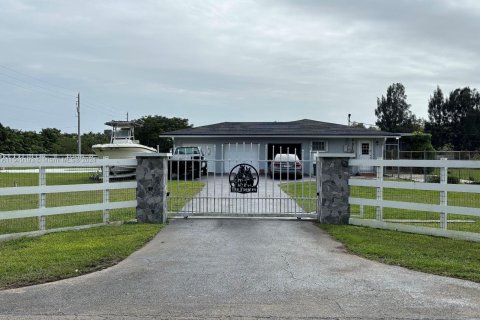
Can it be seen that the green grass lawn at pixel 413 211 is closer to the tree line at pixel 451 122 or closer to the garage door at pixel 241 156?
the garage door at pixel 241 156

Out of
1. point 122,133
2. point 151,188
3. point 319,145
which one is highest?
point 122,133

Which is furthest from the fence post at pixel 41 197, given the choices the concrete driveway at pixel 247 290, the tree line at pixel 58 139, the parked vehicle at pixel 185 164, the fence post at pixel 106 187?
the tree line at pixel 58 139

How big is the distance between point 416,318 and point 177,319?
2392mm

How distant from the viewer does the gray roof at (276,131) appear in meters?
31.5

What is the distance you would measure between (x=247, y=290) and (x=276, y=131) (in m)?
27.5

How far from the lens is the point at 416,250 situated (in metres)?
8.05

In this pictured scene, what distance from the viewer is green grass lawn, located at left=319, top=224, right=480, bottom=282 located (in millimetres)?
6836

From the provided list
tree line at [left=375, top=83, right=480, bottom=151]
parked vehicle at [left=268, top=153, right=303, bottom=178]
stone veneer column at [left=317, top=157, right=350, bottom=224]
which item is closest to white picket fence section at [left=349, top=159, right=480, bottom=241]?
stone veneer column at [left=317, top=157, right=350, bottom=224]

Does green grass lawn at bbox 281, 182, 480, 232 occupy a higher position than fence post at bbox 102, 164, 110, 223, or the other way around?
fence post at bbox 102, 164, 110, 223

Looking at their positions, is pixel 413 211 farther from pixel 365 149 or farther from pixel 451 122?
pixel 451 122

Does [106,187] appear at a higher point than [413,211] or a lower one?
higher

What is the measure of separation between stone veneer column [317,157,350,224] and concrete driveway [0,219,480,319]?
2651 mm

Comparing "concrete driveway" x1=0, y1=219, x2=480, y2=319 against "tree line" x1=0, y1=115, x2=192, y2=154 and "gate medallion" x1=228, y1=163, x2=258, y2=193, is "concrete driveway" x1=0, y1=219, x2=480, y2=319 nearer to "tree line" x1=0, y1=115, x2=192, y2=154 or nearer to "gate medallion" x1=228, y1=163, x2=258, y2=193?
"gate medallion" x1=228, y1=163, x2=258, y2=193

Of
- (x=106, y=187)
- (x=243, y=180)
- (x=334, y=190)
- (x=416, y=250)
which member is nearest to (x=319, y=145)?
(x=243, y=180)
